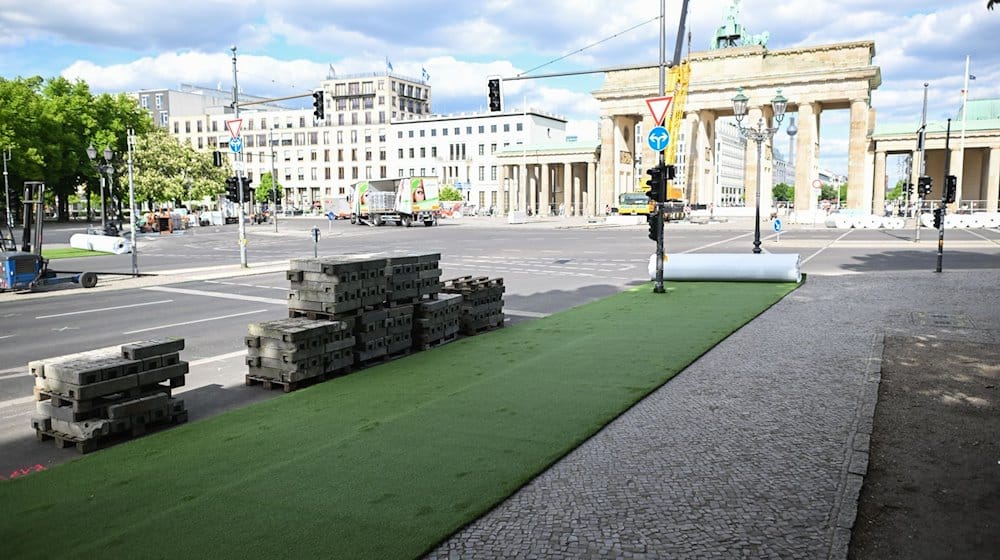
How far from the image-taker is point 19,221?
7025 centimetres

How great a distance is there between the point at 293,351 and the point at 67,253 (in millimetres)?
34105

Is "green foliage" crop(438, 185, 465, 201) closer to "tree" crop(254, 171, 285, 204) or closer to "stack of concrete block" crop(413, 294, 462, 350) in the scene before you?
"tree" crop(254, 171, 285, 204)

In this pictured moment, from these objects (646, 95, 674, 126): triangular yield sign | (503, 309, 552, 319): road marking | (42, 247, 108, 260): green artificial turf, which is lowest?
(503, 309, 552, 319): road marking

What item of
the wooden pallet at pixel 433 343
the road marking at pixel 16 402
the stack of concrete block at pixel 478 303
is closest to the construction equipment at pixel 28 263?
the road marking at pixel 16 402

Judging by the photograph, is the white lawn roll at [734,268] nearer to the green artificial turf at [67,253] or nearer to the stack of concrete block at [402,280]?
the stack of concrete block at [402,280]

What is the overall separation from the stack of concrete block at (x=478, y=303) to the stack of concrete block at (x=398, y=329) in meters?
1.72

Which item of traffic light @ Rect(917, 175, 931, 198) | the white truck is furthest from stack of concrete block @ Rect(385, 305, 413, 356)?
the white truck

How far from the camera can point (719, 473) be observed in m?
6.02

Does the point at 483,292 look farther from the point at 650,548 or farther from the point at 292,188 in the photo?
the point at 292,188

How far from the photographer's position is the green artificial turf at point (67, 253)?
3459 centimetres

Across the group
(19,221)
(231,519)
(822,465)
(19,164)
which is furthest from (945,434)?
(19,221)

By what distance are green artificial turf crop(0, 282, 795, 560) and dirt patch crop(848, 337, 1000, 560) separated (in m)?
2.64

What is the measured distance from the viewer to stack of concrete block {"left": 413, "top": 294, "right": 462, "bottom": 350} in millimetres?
11477

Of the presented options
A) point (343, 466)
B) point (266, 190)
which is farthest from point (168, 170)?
point (343, 466)
